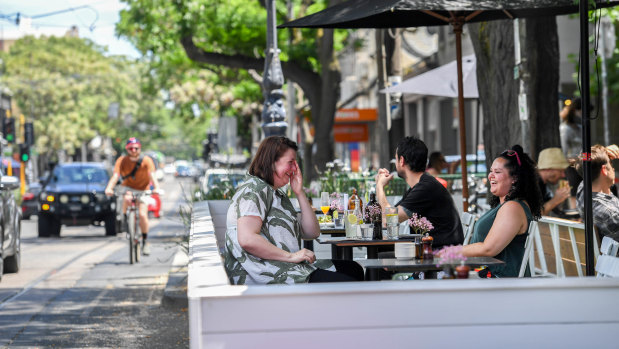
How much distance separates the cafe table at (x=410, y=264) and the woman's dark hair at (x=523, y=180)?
0.71 metres

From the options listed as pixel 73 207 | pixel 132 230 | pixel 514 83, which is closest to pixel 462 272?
pixel 514 83

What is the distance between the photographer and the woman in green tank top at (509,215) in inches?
240

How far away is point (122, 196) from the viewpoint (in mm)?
16203

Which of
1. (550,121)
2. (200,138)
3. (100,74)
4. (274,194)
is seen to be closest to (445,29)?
(550,121)

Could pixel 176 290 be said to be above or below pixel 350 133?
below

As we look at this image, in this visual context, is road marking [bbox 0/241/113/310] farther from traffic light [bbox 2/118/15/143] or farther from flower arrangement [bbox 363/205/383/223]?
traffic light [bbox 2/118/15/143]

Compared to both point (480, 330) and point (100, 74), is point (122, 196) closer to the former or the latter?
point (480, 330)

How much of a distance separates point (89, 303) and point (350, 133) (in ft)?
73.8

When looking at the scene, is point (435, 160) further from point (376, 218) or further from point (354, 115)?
point (354, 115)

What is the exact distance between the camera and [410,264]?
5387 mm

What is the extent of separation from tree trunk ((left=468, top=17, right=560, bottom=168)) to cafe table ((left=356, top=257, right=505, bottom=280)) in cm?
637

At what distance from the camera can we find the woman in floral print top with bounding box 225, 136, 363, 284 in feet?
18.6

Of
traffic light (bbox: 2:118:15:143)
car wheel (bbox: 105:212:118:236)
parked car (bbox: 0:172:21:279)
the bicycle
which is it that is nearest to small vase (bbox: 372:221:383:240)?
parked car (bbox: 0:172:21:279)

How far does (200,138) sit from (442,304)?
151 m
